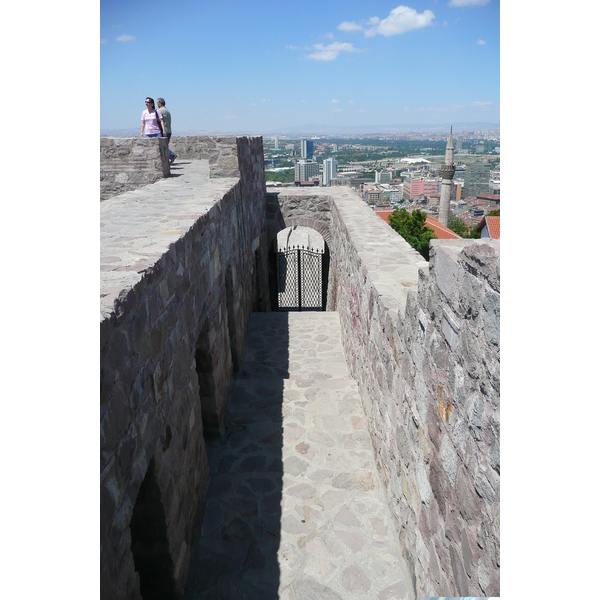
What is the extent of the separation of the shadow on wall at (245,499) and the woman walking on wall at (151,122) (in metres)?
5.67

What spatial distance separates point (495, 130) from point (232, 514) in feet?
12.6

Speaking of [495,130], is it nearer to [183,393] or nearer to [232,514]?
[183,393]

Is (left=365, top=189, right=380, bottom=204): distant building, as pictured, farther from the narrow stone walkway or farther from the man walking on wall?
the narrow stone walkway

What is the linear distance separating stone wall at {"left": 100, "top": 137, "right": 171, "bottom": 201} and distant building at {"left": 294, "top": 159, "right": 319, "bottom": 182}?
76609 mm

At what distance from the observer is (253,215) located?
9273mm

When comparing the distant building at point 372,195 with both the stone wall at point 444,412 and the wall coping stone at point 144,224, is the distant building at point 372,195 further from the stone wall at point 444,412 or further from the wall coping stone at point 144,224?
the stone wall at point 444,412

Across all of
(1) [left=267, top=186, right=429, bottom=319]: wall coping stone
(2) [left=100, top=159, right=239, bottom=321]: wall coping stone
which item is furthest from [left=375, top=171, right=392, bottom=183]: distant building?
(2) [left=100, top=159, right=239, bottom=321]: wall coping stone

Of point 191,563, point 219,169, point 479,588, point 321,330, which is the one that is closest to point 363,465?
point 191,563

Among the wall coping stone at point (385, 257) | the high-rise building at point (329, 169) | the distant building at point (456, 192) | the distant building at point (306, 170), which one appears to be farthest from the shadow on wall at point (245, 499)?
the high-rise building at point (329, 169)

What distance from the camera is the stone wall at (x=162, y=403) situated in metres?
2.32

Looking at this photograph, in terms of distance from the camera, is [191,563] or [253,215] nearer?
[191,563]

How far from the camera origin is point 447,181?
107ft

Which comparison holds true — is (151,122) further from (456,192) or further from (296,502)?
(456,192)

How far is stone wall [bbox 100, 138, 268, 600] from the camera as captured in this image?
7.61 ft
